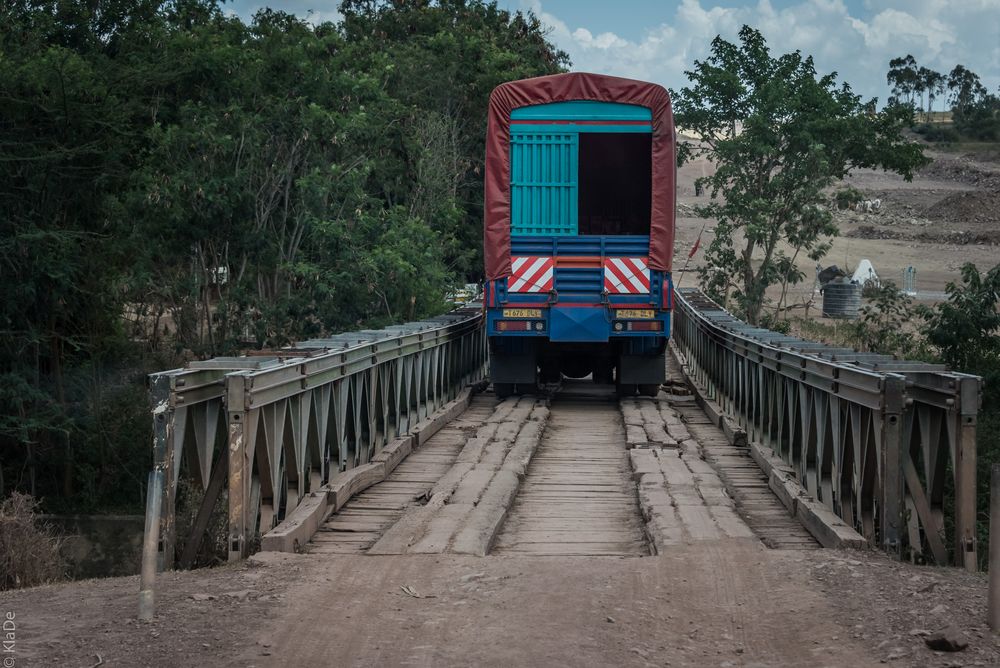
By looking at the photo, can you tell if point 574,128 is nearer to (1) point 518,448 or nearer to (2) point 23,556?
(1) point 518,448

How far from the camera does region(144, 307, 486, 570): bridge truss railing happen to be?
23.9 ft

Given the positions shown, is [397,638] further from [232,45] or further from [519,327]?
[232,45]

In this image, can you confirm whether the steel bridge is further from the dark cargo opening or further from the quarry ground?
the quarry ground

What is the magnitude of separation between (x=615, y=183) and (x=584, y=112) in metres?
1.73

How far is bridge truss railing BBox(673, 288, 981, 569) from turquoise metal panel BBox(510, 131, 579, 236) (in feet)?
19.2

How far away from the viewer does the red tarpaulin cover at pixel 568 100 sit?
52.5 feet

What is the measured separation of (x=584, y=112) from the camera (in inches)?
634

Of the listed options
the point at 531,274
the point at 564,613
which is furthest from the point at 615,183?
the point at 564,613

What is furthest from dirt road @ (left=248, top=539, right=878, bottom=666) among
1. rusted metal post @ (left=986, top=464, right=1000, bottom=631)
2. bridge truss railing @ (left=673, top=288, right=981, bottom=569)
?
bridge truss railing @ (left=673, top=288, right=981, bottom=569)

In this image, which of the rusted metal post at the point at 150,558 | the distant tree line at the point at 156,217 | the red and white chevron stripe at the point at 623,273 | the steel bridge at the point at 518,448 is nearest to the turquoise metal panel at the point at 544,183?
the red and white chevron stripe at the point at 623,273

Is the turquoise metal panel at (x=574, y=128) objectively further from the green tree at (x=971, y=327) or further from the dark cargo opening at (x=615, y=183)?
the green tree at (x=971, y=327)

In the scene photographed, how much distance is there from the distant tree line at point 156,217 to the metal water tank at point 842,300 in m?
21.2

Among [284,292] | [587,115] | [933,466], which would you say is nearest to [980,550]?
[587,115]

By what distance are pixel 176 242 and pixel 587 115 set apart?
37.8 ft
